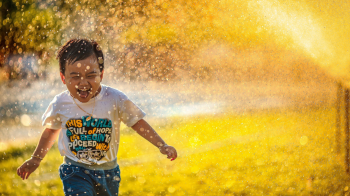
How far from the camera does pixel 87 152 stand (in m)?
1.42

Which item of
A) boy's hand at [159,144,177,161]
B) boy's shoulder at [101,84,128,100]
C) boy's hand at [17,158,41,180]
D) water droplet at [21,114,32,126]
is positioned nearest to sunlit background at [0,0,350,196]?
water droplet at [21,114,32,126]

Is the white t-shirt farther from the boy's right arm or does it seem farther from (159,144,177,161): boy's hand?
(159,144,177,161): boy's hand

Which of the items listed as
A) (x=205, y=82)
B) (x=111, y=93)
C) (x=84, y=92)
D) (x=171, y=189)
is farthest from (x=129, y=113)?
(x=205, y=82)

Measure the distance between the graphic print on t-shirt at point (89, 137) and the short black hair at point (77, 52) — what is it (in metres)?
0.22

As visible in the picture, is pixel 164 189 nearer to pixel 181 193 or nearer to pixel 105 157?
pixel 181 193

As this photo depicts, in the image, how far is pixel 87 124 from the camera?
4.60 feet

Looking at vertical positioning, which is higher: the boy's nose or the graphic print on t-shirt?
the boy's nose

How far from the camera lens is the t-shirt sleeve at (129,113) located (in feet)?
4.95

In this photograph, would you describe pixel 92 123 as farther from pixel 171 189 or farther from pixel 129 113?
pixel 171 189

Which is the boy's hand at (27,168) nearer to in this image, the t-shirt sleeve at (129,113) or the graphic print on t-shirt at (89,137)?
the graphic print on t-shirt at (89,137)

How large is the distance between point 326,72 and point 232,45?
68 centimetres

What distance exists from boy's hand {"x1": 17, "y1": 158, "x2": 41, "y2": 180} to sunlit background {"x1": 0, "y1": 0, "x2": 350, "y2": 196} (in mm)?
368

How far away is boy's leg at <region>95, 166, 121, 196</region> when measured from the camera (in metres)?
1.47

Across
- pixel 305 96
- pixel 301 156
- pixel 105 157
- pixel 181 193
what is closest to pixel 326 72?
pixel 305 96
